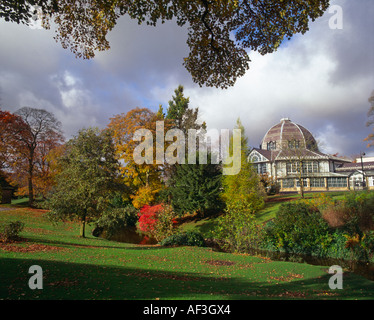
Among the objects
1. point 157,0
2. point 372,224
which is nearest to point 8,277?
point 157,0

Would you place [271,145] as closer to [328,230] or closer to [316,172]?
[316,172]

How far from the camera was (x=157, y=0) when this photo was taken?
19.1 ft

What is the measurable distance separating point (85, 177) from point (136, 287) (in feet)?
40.9

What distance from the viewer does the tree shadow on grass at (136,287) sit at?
5809mm

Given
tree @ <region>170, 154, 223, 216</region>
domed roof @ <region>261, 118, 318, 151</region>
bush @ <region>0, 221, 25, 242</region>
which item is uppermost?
domed roof @ <region>261, 118, 318, 151</region>

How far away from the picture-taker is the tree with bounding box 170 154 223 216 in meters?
31.6

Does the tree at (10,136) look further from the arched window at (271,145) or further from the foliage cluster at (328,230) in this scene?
the arched window at (271,145)

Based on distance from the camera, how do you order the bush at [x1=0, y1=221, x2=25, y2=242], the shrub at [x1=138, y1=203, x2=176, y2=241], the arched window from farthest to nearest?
the arched window < the shrub at [x1=138, y1=203, x2=176, y2=241] < the bush at [x1=0, y1=221, x2=25, y2=242]

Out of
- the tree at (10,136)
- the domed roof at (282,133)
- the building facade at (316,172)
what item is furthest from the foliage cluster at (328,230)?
the domed roof at (282,133)

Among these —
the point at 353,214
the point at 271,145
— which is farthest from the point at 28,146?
the point at 271,145

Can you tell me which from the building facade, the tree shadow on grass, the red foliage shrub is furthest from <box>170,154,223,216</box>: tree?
the tree shadow on grass

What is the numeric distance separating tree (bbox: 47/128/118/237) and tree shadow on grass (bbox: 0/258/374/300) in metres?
9.14

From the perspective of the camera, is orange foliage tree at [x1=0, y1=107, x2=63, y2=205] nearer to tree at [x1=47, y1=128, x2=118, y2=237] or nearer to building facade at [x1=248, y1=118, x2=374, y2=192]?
tree at [x1=47, y1=128, x2=118, y2=237]
